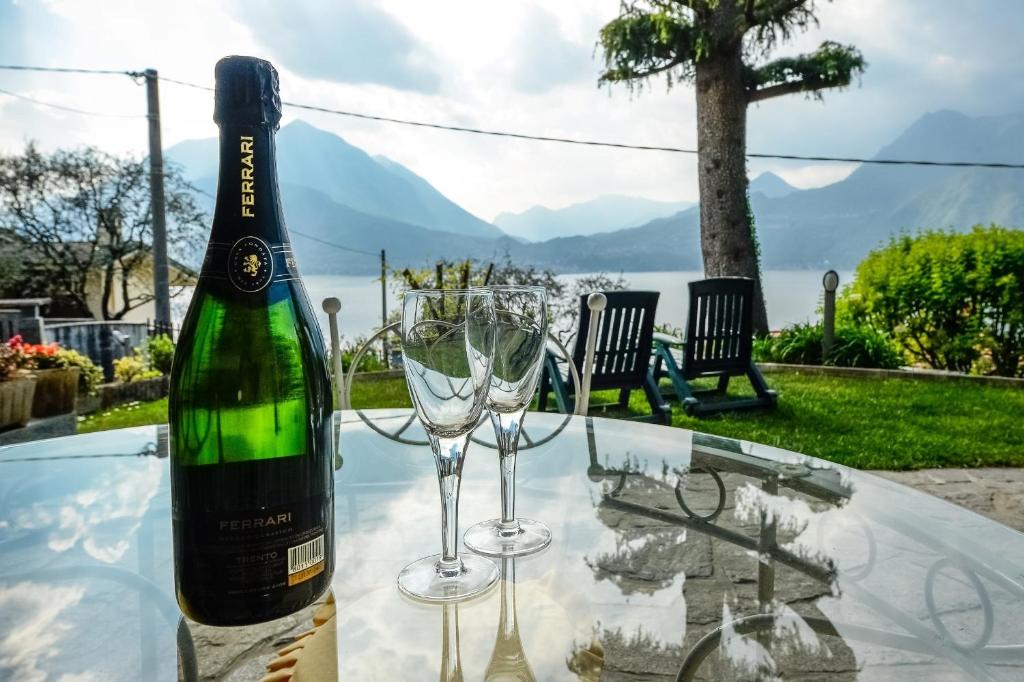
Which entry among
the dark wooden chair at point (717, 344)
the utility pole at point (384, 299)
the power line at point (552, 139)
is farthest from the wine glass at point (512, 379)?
the power line at point (552, 139)

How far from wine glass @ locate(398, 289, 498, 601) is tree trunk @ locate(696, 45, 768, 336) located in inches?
332

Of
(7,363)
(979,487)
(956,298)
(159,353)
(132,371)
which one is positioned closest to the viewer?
(979,487)

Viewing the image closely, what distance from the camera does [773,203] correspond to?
329ft

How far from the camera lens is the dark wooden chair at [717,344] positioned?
515cm

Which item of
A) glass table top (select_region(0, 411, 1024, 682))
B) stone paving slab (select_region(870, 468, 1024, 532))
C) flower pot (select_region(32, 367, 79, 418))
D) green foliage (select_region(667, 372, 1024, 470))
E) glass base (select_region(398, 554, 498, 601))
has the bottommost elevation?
stone paving slab (select_region(870, 468, 1024, 532))

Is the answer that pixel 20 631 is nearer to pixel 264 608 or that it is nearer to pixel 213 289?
pixel 264 608

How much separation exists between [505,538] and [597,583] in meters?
0.14

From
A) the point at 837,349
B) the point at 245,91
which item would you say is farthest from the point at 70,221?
the point at 245,91

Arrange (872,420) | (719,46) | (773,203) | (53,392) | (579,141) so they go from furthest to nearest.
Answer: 1. (773,203)
2. (579,141)
3. (719,46)
4. (872,420)
5. (53,392)

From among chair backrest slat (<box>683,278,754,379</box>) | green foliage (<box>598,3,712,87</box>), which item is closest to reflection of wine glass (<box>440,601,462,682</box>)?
chair backrest slat (<box>683,278,754,379</box>)

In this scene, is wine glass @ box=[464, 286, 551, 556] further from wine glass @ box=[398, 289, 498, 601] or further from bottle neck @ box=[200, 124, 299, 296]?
bottle neck @ box=[200, 124, 299, 296]

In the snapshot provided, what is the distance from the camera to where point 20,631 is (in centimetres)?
63

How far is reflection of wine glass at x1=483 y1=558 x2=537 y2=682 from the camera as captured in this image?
Result: 535mm

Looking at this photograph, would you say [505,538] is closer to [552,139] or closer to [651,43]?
[651,43]
